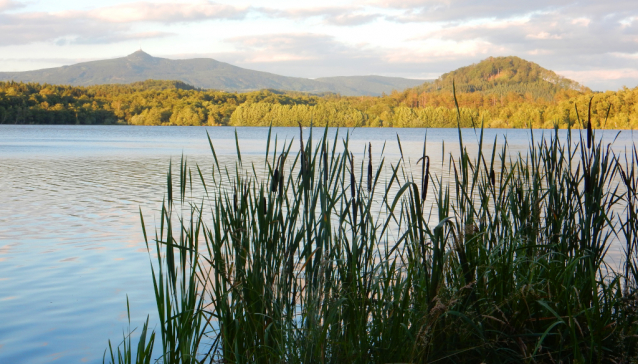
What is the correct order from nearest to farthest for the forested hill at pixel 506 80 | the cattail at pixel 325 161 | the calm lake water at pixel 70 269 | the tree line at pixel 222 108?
1. the cattail at pixel 325 161
2. the calm lake water at pixel 70 269
3. the tree line at pixel 222 108
4. the forested hill at pixel 506 80

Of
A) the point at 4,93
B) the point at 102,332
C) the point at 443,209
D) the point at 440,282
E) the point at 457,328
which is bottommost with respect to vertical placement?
the point at 102,332

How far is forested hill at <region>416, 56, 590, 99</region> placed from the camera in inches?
5881

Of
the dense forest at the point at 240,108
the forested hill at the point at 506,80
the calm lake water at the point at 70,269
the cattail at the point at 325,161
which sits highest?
the forested hill at the point at 506,80

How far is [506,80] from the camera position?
16800 cm

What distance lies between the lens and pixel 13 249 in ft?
23.4

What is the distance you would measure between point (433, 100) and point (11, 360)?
124m

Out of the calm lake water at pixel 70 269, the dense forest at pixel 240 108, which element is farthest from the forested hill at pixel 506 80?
the calm lake water at pixel 70 269

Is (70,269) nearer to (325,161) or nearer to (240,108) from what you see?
(325,161)

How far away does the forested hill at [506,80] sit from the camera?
149375mm

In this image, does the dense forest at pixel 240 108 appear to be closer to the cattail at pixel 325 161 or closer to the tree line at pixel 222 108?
the tree line at pixel 222 108

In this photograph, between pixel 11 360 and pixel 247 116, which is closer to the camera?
pixel 11 360

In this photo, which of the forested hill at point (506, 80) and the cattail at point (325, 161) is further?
the forested hill at point (506, 80)

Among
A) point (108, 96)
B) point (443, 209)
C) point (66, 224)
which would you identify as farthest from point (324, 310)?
point (108, 96)

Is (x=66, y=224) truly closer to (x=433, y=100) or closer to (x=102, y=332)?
(x=102, y=332)
